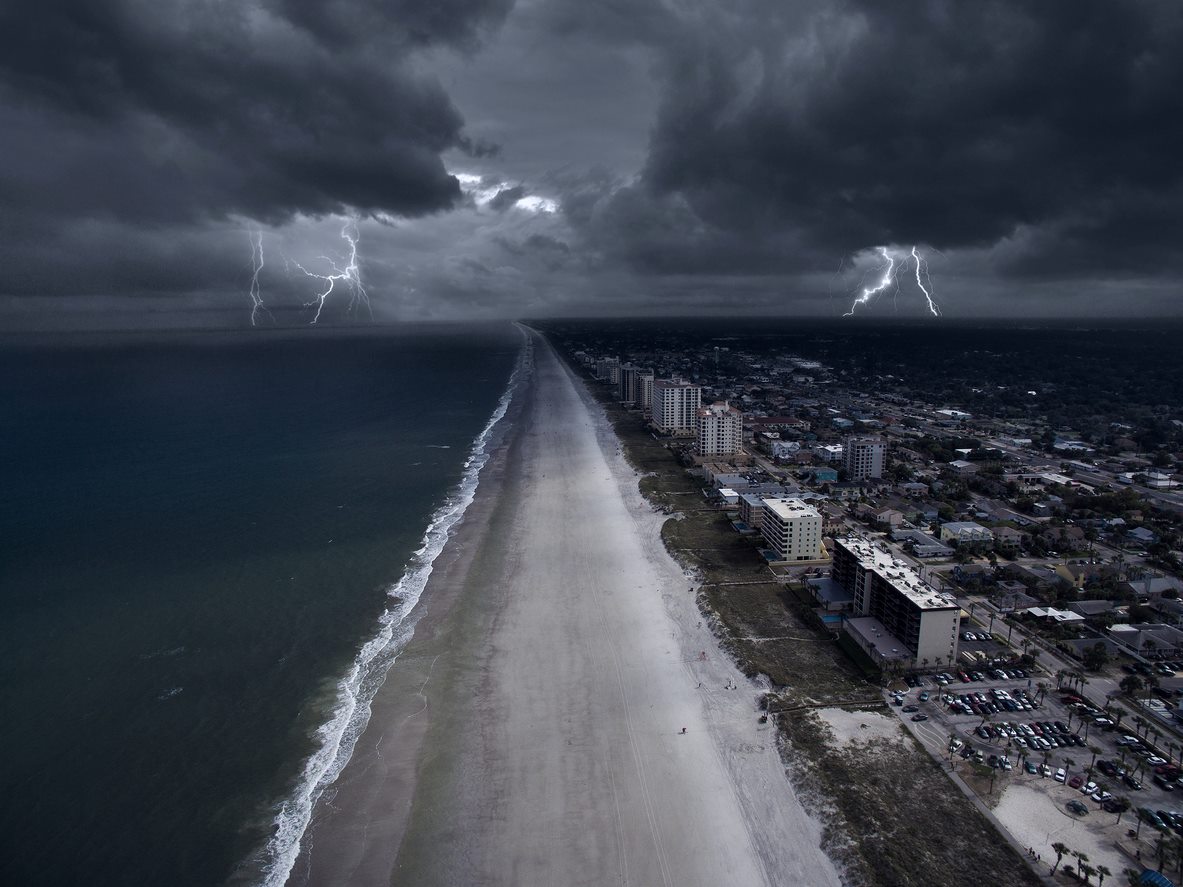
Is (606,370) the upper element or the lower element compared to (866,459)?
upper

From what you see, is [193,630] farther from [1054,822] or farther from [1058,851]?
[1054,822]

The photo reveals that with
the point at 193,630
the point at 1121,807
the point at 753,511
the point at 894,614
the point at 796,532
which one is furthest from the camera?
the point at 753,511

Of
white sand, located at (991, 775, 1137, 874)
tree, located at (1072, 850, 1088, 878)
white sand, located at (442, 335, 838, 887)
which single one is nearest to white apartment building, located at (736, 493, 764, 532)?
white sand, located at (442, 335, 838, 887)

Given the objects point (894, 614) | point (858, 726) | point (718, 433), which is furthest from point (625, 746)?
point (718, 433)

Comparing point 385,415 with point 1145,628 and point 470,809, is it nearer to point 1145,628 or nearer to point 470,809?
Answer: point 470,809

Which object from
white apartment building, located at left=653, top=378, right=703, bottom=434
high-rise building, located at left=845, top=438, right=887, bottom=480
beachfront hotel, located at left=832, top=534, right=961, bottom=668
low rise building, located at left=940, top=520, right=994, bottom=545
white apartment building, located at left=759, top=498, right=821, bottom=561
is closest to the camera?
beachfront hotel, located at left=832, top=534, right=961, bottom=668

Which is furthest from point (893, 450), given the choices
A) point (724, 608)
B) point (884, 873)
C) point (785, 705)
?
point (884, 873)

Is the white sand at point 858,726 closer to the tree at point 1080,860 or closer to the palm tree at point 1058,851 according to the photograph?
the palm tree at point 1058,851

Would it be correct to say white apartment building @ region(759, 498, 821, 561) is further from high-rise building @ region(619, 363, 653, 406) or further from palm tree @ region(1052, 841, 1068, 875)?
high-rise building @ region(619, 363, 653, 406)
